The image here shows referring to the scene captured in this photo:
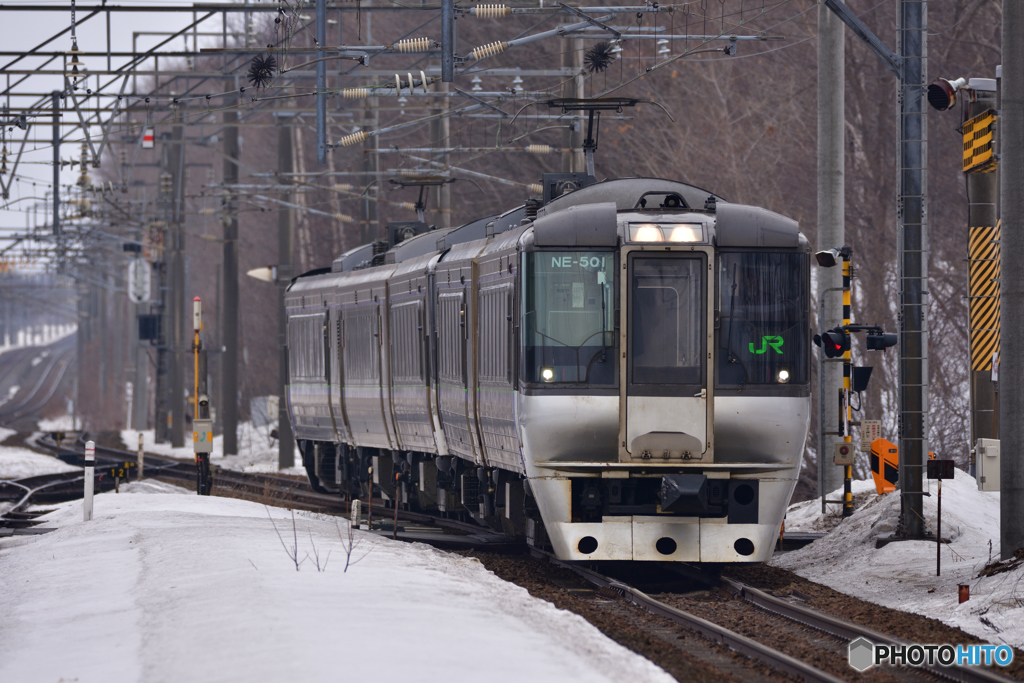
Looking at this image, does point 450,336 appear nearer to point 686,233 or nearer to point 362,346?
point 686,233

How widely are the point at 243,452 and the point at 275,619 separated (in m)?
38.2

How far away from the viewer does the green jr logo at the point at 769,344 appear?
14.1 m

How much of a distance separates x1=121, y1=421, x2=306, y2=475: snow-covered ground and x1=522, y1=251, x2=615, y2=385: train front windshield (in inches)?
896

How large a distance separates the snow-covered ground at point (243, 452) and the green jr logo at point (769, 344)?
2334 cm

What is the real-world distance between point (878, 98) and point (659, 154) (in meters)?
7.34

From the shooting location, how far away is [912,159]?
17.3 m

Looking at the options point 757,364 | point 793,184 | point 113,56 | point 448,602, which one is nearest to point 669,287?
point 757,364

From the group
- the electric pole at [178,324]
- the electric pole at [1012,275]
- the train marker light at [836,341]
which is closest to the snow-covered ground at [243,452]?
the electric pole at [178,324]

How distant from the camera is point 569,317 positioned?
1411cm

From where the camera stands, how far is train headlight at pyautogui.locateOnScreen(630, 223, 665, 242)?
1402cm

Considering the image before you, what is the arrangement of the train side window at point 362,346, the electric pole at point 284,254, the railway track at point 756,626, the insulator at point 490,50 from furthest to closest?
the electric pole at point 284,254 → the train side window at point 362,346 → the insulator at point 490,50 → the railway track at point 756,626

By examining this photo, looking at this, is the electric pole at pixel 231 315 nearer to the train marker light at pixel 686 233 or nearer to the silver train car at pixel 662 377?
the silver train car at pixel 662 377

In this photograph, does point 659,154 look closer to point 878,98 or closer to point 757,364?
point 878,98

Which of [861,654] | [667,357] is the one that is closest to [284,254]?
[667,357]
